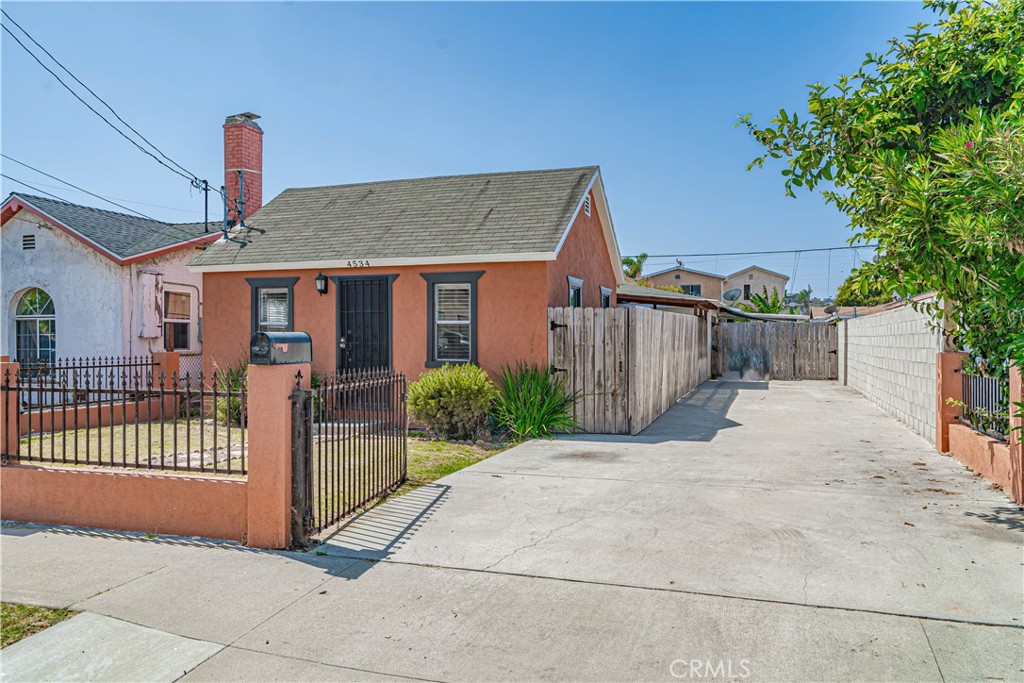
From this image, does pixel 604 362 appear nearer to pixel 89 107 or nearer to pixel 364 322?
pixel 364 322

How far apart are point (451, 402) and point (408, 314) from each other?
290cm

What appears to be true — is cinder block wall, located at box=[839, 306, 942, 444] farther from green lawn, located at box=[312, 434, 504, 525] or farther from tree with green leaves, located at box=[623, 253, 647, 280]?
tree with green leaves, located at box=[623, 253, 647, 280]

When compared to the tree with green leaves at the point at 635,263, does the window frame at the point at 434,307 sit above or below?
below

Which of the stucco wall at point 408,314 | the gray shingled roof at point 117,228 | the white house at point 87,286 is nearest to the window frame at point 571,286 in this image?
the stucco wall at point 408,314

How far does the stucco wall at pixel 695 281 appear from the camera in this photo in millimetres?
57812

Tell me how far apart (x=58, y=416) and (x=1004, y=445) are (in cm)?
1363

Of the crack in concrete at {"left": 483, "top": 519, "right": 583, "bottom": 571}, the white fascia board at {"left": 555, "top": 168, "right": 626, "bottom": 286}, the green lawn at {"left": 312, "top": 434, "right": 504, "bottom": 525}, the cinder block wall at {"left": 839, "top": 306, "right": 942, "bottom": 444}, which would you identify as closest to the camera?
the crack in concrete at {"left": 483, "top": 519, "right": 583, "bottom": 571}

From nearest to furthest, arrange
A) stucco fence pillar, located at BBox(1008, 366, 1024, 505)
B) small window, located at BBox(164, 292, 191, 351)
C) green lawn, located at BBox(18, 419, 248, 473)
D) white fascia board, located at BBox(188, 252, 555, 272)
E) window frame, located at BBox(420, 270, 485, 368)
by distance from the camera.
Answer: stucco fence pillar, located at BBox(1008, 366, 1024, 505) < green lawn, located at BBox(18, 419, 248, 473) < white fascia board, located at BBox(188, 252, 555, 272) < window frame, located at BBox(420, 270, 485, 368) < small window, located at BBox(164, 292, 191, 351)

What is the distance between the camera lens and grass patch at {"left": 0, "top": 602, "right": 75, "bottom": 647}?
3857 mm

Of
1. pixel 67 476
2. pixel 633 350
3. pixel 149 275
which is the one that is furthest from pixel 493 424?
pixel 149 275

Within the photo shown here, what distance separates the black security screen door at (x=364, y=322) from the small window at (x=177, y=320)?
6.28 m

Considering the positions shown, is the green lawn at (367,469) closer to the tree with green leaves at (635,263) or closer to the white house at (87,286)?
the white house at (87,286)

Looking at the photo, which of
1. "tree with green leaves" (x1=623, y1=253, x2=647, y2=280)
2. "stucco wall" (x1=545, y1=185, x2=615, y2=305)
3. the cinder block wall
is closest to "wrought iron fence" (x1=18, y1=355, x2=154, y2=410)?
"stucco wall" (x1=545, y1=185, x2=615, y2=305)

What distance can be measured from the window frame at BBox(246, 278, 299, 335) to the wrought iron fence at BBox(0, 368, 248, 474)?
1.34m
